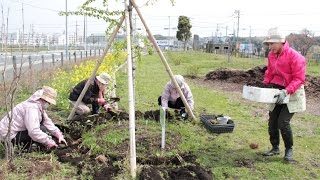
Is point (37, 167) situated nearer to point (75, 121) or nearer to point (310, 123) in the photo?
point (75, 121)

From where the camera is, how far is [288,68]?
5.11 metres

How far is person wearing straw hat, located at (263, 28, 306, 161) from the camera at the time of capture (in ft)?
16.4

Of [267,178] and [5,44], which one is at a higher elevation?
[5,44]

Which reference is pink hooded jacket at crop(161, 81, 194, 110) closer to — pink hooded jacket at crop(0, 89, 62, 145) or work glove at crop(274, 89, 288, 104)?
work glove at crop(274, 89, 288, 104)

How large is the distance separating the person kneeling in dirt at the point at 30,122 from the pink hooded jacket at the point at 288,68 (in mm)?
2989

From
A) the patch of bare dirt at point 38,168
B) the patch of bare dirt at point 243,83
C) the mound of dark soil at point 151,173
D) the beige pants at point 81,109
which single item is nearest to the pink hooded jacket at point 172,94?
the beige pants at point 81,109

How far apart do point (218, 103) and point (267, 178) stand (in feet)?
18.3

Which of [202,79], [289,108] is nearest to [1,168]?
[289,108]

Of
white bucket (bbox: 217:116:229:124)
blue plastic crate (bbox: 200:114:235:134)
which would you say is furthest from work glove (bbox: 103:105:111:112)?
white bucket (bbox: 217:116:229:124)

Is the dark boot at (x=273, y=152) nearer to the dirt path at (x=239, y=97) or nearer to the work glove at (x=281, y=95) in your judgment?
the work glove at (x=281, y=95)

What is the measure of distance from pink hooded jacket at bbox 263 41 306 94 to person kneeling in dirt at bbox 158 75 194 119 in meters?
2.14

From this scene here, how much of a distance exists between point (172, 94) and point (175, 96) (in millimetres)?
79

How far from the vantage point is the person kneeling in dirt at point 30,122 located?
4945mm

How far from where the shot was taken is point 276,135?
557 centimetres
